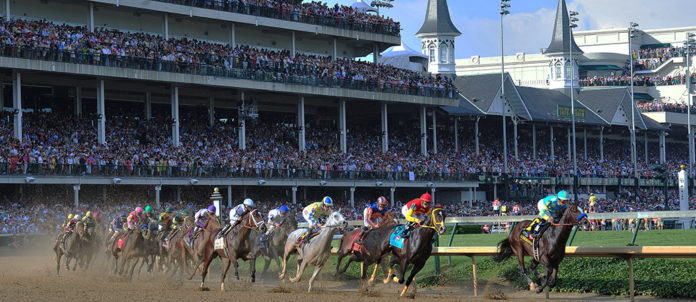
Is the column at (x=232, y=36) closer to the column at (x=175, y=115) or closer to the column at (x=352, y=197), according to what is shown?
the column at (x=175, y=115)

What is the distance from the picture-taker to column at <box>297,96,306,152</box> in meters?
47.0

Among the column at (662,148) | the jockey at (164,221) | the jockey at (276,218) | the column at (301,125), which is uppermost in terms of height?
the column at (301,125)

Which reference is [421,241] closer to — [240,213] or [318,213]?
[318,213]

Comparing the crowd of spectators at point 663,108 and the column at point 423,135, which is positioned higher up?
the crowd of spectators at point 663,108

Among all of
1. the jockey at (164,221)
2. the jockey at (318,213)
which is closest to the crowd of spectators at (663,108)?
the jockey at (164,221)

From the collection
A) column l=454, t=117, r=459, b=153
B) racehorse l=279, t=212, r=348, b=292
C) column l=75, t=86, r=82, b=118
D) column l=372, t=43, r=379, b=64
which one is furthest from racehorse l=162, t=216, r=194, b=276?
column l=454, t=117, r=459, b=153

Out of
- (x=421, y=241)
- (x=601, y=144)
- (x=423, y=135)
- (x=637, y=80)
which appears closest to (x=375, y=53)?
(x=423, y=135)

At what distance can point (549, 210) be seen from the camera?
15.9m

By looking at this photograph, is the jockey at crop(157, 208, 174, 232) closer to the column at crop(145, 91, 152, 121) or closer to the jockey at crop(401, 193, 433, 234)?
the jockey at crop(401, 193, 433, 234)

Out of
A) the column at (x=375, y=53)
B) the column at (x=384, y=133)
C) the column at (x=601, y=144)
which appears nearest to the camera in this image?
the column at (x=384, y=133)

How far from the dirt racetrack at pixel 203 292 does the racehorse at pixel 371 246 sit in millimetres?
561

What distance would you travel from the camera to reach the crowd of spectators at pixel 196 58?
37656mm

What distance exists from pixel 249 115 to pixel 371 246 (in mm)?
26925

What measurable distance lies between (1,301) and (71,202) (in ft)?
74.3
